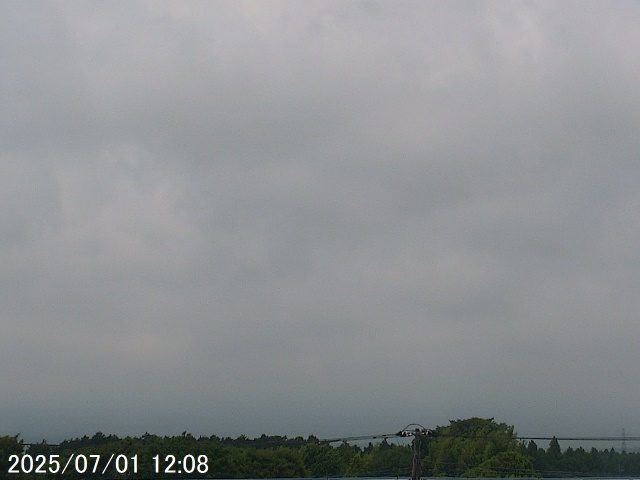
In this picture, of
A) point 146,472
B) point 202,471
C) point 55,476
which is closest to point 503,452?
point 202,471

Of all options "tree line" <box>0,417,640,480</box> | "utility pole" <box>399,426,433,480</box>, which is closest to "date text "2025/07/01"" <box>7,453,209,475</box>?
"tree line" <box>0,417,640,480</box>

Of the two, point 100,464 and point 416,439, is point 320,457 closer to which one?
point 100,464

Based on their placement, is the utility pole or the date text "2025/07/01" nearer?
the utility pole

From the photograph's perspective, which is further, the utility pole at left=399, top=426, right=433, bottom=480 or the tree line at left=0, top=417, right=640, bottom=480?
the tree line at left=0, top=417, right=640, bottom=480

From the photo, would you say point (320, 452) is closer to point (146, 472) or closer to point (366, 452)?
point (366, 452)

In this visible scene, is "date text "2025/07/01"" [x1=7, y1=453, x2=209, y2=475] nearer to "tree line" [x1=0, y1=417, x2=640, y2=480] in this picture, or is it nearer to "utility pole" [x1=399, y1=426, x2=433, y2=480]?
"tree line" [x1=0, y1=417, x2=640, y2=480]

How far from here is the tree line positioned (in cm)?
8922

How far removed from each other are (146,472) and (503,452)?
4915 centimetres

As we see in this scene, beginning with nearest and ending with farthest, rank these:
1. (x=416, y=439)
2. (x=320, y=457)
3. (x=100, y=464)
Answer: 1. (x=416, y=439)
2. (x=100, y=464)
3. (x=320, y=457)

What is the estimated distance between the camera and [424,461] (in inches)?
4771

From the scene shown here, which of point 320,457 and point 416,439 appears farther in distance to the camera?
point 320,457

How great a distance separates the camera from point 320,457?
11281cm

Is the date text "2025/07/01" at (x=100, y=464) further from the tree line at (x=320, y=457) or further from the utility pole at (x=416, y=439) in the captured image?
the utility pole at (x=416, y=439)

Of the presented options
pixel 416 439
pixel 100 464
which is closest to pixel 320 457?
pixel 100 464
